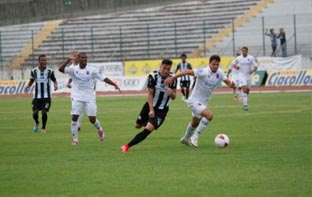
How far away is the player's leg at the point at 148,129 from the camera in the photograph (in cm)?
1752

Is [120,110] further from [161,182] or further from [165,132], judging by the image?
[161,182]

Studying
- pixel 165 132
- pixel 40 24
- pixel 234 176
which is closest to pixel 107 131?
pixel 165 132

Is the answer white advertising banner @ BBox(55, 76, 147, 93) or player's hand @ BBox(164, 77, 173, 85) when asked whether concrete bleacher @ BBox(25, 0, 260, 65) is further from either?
player's hand @ BBox(164, 77, 173, 85)

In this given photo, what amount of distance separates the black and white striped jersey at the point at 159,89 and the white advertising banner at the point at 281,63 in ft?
104

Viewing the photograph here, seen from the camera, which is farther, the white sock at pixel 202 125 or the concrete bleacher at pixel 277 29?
the concrete bleacher at pixel 277 29

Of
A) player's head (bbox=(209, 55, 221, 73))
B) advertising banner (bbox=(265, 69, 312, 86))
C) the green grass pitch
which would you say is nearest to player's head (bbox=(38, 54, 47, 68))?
the green grass pitch

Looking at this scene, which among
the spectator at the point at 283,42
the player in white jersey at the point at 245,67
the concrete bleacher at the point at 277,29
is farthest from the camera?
the concrete bleacher at the point at 277,29

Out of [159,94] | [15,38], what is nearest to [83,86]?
[159,94]

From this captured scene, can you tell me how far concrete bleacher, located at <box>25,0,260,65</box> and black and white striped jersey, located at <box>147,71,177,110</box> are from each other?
39257mm

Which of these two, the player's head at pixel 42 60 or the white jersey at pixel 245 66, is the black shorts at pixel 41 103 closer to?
the player's head at pixel 42 60

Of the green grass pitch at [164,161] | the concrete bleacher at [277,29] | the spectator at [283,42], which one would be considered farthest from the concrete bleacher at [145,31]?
the green grass pitch at [164,161]

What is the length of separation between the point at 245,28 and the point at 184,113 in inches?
1032

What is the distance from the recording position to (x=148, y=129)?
695 inches

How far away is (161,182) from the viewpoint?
12969 millimetres
